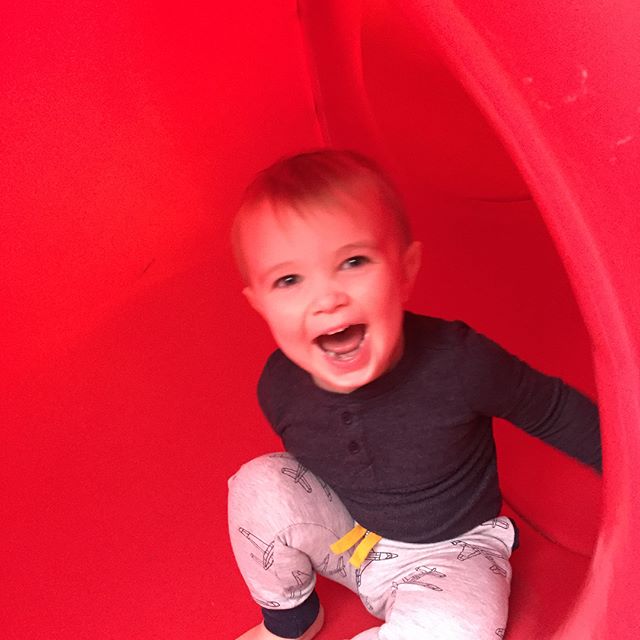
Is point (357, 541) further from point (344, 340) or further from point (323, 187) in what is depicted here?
point (323, 187)

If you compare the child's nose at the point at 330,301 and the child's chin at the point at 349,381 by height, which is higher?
the child's nose at the point at 330,301

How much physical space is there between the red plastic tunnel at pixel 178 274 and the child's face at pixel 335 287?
1.12 ft

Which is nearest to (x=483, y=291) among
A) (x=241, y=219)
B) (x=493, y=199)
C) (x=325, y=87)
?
(x=493, y=199)

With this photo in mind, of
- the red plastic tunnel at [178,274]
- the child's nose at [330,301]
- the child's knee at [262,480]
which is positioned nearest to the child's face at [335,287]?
the child's nose at [330,301]

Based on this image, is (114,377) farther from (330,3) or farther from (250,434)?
(330,3)

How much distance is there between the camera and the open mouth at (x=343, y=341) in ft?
2.84

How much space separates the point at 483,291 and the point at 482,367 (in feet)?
1.38

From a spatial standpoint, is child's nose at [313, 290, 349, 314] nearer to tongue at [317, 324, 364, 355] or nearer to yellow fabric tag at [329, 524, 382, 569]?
tongue at [317, 324, 364, 355]

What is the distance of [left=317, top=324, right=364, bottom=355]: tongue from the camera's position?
2.85 feet

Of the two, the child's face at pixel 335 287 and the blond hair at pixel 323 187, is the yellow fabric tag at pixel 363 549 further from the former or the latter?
the blond hair at pixel 323 187

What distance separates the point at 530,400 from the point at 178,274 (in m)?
0.65

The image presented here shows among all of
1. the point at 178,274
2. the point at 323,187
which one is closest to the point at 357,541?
the point at 323,187

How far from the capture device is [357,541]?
992 millimetres

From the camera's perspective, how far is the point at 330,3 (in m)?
1.32
